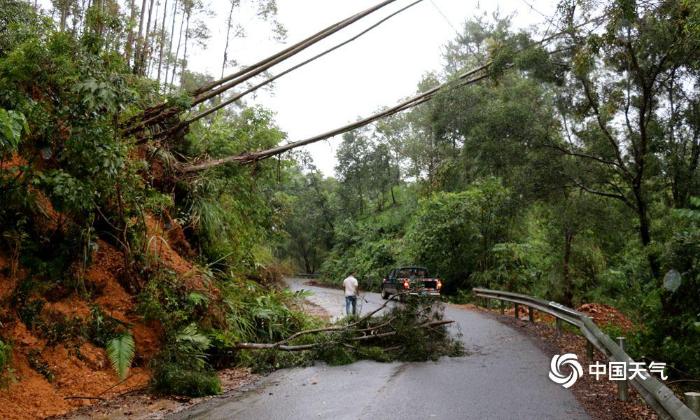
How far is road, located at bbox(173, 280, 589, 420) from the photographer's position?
22.4 feet

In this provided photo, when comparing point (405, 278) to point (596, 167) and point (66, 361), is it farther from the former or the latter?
point (66, 361)

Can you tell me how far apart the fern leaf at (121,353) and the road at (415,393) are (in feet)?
4.88

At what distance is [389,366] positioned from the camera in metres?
10.4

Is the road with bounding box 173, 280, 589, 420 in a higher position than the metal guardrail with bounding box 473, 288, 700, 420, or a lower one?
lower

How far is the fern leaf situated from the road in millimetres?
1487

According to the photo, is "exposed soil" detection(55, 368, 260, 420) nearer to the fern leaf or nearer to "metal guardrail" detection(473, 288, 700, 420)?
the fern leaf

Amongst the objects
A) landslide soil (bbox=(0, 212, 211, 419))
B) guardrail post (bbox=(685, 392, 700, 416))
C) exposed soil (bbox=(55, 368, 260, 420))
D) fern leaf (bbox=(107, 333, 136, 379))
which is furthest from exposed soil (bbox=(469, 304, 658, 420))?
fern leaf (bbox=(107, 333, 136, 379))

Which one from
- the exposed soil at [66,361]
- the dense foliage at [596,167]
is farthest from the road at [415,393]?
the dense foliage at [596,167]

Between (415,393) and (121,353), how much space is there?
15.4 ft

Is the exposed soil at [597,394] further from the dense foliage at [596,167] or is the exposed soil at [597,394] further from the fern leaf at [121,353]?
the fern leaf at [121,353]

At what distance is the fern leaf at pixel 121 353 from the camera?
841 centimetres

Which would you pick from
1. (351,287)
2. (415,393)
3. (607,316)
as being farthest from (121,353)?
(607,316)

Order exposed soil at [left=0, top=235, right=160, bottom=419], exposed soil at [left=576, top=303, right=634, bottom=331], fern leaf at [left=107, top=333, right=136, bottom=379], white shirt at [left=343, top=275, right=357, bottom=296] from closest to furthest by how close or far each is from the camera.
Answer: exposed soil at [left=0, top=235, right=160, bottom=419] → fern leaf at [left=107, top=333, right=136, bottom=379] → exposed soil at [left=576, top=303, right=634, bottom=331] → white shirt at [left=343, top=275, right=357, bottom=296]

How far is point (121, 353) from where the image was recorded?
8.64 metres
